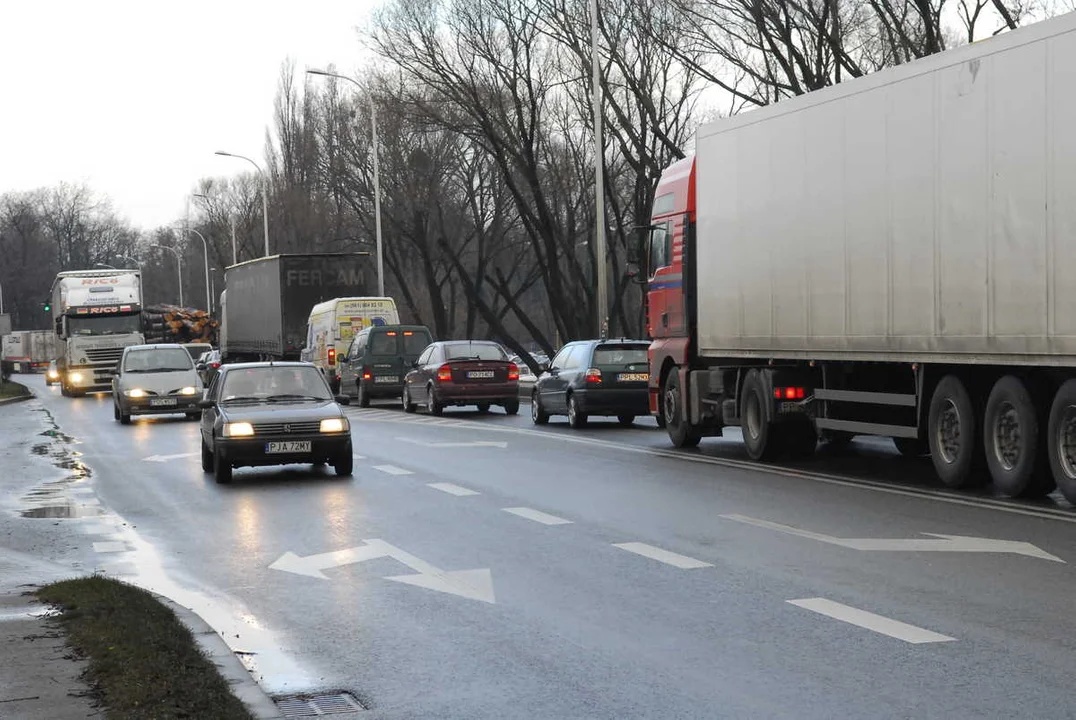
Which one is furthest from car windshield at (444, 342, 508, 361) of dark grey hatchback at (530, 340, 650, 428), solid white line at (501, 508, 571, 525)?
solid white line at (501, 508, 571, 525)

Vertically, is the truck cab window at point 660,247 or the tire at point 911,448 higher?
the truck cab window at point 660,247

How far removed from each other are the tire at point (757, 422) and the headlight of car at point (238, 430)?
224 inches

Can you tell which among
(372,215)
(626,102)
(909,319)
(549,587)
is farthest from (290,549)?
(372,215)

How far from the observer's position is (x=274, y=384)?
734 inches

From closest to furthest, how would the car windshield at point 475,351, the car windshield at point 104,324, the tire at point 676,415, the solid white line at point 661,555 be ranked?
1. the solid white line at point 661,555
2. the tire at point 676,415
3. the car windshield at point 475,351
4. the car windshield at point 104,324

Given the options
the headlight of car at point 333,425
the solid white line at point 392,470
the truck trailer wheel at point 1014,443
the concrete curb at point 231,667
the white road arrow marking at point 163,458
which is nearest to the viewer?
the concrete curb at point 231,667

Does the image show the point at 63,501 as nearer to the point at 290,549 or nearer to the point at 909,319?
the point at 290,549

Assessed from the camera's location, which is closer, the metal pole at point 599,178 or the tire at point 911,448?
the tire at point 911,448

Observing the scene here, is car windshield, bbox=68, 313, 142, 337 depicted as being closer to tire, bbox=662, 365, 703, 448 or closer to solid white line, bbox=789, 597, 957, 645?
tire, bbox=662, 365, 703, 448

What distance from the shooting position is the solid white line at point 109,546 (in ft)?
40.1

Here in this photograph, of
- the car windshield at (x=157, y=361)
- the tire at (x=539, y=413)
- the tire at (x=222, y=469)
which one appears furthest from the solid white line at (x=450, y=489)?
the car windshield at (x=157, y=361)

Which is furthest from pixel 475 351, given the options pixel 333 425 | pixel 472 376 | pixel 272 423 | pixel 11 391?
pixel 11 391

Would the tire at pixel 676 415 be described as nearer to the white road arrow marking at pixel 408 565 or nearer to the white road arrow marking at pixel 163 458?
the white road arrow marking at pixel 163 458

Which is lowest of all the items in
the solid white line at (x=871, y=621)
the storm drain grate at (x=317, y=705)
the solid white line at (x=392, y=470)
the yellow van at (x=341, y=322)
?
the solid white line at (x=392, y=470)
